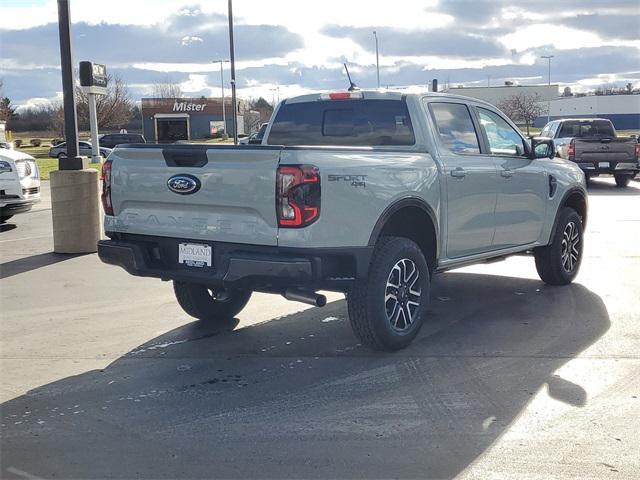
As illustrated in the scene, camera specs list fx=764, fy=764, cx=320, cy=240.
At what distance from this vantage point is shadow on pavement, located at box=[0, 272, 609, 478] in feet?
12.6

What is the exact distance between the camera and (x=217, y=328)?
653 cm

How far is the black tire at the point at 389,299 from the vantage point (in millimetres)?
5383

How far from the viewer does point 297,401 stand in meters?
4.68

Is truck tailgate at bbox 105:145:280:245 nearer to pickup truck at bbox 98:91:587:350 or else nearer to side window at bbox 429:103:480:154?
pickup truck at bbox 98:91:587:350

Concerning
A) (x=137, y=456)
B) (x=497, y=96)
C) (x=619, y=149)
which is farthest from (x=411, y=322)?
(x=497, y=96)

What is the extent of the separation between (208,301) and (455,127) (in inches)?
103

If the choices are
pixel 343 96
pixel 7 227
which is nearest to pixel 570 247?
pixel 343 96

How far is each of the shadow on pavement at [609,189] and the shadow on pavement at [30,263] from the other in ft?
44.0

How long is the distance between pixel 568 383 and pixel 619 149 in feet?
53.7

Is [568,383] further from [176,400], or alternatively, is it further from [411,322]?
[176,400]

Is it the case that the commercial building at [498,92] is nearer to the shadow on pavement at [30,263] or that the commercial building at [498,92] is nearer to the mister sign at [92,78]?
the mister sign at [92,78]

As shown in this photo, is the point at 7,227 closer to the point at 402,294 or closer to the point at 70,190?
the point at 70,190

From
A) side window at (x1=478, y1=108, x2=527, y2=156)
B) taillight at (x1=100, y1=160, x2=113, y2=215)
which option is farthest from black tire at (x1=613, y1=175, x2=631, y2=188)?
taillight at (x1=100, y1=160, x2=113, y2=215)

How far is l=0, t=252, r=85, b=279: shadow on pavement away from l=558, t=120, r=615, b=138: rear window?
51.4ft
